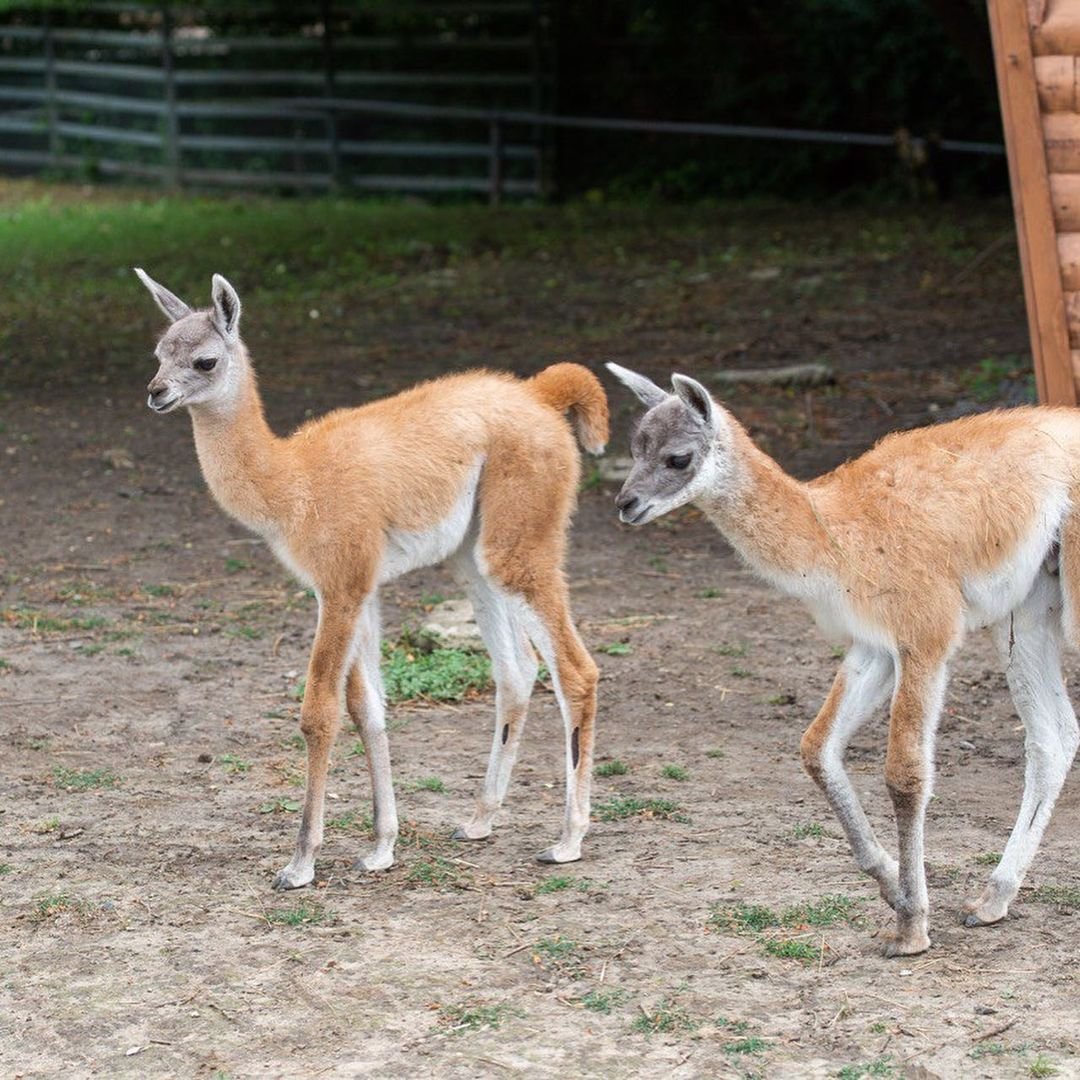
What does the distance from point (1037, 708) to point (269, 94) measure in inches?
701

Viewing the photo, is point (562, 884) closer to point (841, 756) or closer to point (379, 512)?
point (841, 756)

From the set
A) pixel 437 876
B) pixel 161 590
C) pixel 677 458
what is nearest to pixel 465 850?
pixel 437 876

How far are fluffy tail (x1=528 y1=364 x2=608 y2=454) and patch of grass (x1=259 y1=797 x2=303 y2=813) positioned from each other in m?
1.52

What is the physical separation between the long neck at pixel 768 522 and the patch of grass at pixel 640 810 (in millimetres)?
1227

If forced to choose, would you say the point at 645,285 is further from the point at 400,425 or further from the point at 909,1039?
the point at 909,1039

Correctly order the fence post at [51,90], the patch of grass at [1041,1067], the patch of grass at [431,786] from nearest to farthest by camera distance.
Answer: the patch of grass at [1041,1067]
the patch of grass at [431,786]
the fence post at [51,90]

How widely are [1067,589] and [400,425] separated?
2.05 meters

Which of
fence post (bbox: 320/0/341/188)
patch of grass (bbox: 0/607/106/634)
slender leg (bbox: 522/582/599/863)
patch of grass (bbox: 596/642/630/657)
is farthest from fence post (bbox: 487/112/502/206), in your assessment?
slender leg (bbox: 522/582/599/863)

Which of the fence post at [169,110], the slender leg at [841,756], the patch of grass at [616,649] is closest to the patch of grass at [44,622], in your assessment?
the patch of grass at [616,649]

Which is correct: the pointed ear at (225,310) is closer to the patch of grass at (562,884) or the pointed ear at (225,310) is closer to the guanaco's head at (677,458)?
the guanaco's head at (677,458)

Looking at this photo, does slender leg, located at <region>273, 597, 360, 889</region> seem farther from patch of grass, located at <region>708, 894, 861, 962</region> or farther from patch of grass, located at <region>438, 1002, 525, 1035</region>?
patch of grass, located at <region>708, 894, 861, 962</region>

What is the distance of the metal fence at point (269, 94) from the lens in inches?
776

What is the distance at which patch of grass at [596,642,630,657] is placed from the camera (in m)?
7.21

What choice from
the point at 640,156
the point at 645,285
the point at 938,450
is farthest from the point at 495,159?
the point at 938,450
